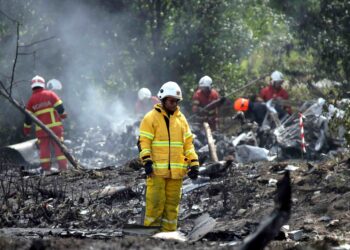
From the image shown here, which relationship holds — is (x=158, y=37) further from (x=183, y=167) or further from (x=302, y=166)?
(x=183, y=167)

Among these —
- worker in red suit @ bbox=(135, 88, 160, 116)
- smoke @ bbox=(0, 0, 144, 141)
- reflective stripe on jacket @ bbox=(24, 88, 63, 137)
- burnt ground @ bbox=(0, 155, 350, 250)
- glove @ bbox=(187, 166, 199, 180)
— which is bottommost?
burnt ground @ bbox=(0, 155, 350, 250)

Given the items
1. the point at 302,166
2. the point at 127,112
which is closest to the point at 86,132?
the point at 127,112

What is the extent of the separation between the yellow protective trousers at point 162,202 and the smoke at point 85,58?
11.1 m

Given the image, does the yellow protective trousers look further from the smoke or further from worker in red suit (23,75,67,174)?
the smoke

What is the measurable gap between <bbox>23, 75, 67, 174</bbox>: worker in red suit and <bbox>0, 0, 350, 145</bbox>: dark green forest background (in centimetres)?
448

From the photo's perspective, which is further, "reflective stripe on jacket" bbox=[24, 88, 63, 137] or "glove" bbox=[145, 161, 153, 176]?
"reflective stripe on jacket" bbox=[24, 88, 63, 137]

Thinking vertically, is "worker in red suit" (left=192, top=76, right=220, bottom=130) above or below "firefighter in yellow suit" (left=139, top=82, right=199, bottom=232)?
above

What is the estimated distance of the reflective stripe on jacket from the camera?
48.9 feet

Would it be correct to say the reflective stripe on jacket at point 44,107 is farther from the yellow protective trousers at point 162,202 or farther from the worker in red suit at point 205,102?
the yellow protective trousers at point 162,202

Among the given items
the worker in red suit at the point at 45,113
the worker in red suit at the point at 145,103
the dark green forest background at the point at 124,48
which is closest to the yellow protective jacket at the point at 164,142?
the worker in red suit at the point at 45,113

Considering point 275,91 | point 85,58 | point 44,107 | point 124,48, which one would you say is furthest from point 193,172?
point 85,58

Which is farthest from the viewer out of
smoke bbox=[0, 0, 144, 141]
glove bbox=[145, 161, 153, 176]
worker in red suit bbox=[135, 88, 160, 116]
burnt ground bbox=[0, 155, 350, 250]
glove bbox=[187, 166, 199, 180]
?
smoke bbox=[0, 0, 144, 141]

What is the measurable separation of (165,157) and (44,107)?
21.1ft

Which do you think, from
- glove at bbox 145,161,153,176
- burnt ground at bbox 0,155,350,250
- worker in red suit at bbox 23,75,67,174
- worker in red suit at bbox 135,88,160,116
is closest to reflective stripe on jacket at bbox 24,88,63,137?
worker in red suit at bbox 23,75,67,174
